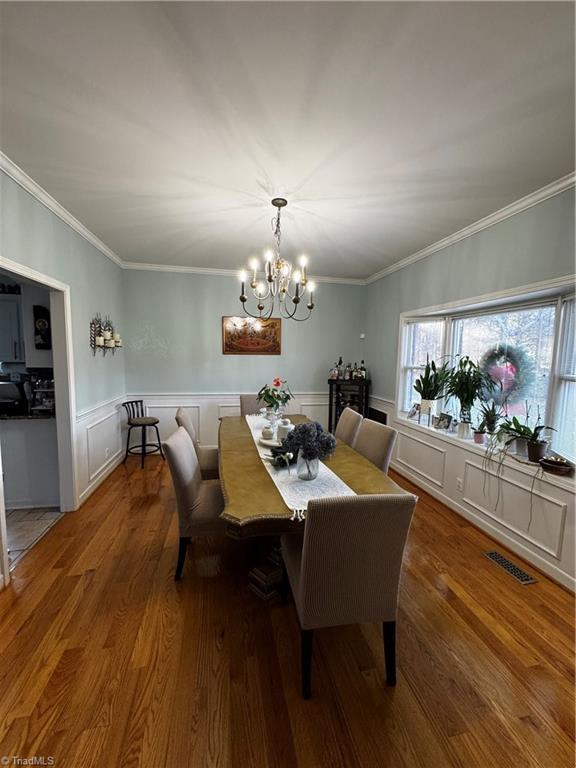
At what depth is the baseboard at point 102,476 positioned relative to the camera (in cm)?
308

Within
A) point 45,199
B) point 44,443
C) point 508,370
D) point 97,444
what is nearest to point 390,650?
point 508,370

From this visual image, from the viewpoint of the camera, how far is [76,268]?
3.01m

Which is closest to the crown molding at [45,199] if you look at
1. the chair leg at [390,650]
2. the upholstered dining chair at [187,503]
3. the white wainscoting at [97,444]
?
the white wainscoting at [97,444]

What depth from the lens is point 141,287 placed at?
439cm

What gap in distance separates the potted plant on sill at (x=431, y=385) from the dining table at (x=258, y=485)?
1.37 m

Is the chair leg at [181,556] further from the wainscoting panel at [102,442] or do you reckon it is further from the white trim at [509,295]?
the white trim at [509,295]

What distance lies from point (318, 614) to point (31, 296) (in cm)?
393

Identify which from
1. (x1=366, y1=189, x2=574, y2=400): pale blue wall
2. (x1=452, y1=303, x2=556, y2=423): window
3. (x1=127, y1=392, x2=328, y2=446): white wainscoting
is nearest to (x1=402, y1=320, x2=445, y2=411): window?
(x1=366, y1=189, x2=574, y2=400): pale blue wall

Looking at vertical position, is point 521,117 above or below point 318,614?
above

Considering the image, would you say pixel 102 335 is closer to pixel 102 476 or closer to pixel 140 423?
pixel 140 423

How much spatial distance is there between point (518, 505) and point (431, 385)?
1365mm

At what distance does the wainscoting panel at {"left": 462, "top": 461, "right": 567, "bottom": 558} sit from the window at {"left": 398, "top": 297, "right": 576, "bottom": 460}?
0.39 m

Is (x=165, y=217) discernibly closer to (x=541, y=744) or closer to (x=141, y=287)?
(x=141, y=287)

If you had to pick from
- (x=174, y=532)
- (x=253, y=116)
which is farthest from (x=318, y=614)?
(x=253, y=116)
